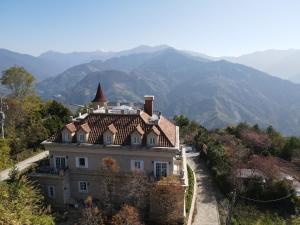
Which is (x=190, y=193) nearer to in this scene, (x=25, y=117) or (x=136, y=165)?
(x=136, y=165)

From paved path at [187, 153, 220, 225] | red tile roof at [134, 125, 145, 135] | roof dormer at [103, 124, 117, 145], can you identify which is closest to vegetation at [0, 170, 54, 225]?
roof dormer at [103, 124, 117, 145]

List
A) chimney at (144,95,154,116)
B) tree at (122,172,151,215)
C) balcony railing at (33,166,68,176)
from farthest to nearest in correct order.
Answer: chimney at (144,95,154,116), balcony railing at (33,166,68,176), tree at (122,172,151,215)

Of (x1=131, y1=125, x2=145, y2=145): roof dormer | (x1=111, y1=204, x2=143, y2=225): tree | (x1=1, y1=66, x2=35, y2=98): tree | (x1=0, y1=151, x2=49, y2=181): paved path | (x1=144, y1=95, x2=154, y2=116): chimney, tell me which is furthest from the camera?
(x1=1, y1=66, x2=35, y2=98): tree

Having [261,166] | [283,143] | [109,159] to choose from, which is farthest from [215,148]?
[109,159]

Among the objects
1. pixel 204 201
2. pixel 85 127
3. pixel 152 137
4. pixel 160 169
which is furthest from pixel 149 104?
pixel 204 201

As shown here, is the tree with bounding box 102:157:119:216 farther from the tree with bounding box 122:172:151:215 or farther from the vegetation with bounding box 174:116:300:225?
the vegetation with bounding box 174:116:300:225

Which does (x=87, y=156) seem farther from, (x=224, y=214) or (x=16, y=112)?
(x=16, y=112)
